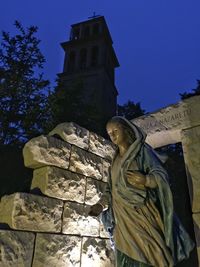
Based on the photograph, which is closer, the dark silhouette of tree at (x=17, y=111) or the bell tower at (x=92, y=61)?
the dark silhouette of tree at (x=17, y=111)

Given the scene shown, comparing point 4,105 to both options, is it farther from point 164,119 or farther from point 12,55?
point 164,119

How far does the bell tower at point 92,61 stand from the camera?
2344cm

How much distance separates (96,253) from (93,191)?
73cm

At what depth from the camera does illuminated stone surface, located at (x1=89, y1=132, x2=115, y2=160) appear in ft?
11.3

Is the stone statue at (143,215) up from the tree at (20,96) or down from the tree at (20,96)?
down

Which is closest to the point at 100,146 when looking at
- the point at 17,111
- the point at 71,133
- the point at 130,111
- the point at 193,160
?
the point at 71,133

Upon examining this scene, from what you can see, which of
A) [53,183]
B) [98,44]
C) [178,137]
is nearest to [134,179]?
[53,183]

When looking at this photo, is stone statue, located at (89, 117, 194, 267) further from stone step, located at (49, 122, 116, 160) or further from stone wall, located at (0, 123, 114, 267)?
stone step, located at (49, 122, 116, 160)

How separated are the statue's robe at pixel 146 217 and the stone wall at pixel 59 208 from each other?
2.35ft

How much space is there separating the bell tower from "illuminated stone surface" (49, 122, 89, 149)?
61.0 ft

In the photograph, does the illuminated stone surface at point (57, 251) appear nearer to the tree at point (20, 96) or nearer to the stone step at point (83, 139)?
the stone step at point (83, 139)

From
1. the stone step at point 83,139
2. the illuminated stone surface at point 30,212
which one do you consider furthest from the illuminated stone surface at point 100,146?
the illuminated stone surface at point 30,212

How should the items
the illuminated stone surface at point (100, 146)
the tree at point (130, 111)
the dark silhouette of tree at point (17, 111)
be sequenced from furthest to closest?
the tree at point (130, 111) < the dark silhouette of tree at point (17, 111) < the illuminated stone surface at point (100, 146)

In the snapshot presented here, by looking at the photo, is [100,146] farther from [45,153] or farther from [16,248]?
[16,248]
